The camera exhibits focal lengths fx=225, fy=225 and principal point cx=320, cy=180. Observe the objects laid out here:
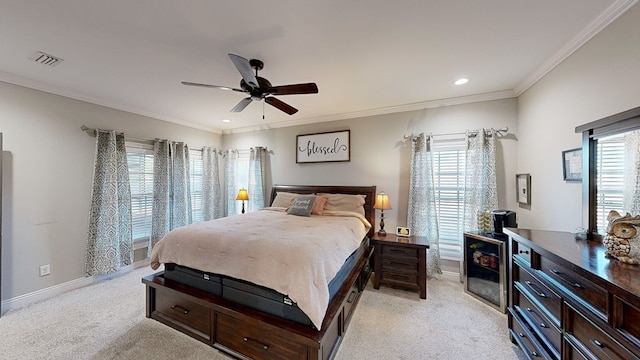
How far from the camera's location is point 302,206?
3.45 meters

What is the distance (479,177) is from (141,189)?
17.3 ft

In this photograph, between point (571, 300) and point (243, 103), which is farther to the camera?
point (243, 103)

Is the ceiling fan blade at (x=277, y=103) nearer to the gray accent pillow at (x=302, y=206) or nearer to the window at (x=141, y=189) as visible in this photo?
the gray accent pillow at (x=302, y=206)

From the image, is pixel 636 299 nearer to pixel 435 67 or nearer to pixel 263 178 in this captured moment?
pixel 435 67

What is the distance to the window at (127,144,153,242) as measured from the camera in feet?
12.2

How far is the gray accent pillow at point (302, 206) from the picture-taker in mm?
3379

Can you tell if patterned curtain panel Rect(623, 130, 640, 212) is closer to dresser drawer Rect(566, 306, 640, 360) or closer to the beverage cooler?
dresser drawer Rect(566, 306, 640, 360)

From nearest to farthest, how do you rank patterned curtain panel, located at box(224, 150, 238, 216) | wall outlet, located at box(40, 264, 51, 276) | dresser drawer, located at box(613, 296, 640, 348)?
dresser drawer, located at box(613, 296, 640, 348) < wall outlet, located at box(40, 264, 51, 276) < patterned curtain panel, located at box(224, 150, 238, 216)

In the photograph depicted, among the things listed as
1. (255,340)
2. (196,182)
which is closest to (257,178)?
(196,182)

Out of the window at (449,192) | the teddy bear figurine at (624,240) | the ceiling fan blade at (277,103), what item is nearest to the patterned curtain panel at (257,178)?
the ceiling fan blade at (277,103)

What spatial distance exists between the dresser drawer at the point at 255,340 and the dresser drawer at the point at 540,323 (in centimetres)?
156

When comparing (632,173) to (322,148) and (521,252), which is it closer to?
(521,252)

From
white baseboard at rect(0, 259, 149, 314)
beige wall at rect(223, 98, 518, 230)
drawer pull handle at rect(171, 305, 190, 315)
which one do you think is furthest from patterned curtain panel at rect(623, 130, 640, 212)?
white baseboard at rect(0, 259, 149, 314)

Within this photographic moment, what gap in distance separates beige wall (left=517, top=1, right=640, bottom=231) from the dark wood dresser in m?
0.49
